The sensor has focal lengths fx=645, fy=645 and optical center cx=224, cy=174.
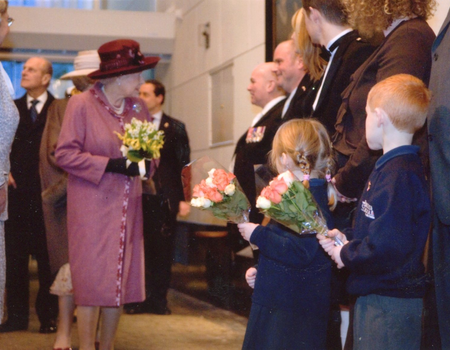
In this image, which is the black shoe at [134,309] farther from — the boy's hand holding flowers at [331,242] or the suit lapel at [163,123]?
the boy's hand holding flowers at [331,242]

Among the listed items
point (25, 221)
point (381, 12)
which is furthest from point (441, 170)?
point (25, 221)

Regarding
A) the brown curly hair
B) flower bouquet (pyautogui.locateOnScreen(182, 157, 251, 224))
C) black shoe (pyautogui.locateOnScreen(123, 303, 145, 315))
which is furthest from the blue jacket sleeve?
black shoe (pyautogui.locateOnScreen(123, 303, 145, 315))

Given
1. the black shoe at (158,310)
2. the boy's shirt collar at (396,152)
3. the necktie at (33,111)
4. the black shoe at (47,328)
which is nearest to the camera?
the boy's shirt collar at (396,152)

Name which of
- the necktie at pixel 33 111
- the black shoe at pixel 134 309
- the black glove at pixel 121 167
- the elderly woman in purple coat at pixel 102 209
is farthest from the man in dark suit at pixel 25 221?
the black glove at pixel 121 167

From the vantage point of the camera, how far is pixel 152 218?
5.50 metres

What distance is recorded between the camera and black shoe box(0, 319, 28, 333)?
4466 millimetres

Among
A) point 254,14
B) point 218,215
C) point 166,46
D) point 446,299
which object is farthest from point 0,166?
point 166,46

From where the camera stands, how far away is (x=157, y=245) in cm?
555

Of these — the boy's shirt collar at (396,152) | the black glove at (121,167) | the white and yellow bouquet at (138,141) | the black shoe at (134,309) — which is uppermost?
the white and yellow bouquet at (138,141)

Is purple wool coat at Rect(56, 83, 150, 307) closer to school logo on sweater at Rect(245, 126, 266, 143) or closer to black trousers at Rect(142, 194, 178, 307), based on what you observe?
school logo on sweater at Rect(245, 126, 266, 143)

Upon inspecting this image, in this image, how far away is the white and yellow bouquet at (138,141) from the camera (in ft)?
11.3

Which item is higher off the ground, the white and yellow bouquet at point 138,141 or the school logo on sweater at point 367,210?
the white and yellow bouquet at point 138,141

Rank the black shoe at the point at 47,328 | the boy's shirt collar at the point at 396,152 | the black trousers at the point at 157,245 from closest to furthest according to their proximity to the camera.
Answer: the boy's shirt collar at the point at 396,152
the black shoe at the point at 47,328
the black trousers at the point at 157,245

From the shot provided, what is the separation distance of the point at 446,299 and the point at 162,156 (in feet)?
11.5
